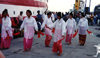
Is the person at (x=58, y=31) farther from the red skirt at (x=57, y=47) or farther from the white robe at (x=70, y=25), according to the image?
the white robe at (x=70, y=25)

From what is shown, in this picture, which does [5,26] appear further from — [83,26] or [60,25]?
[83,26]

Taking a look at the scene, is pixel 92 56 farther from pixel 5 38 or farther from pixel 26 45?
pixel 5 38

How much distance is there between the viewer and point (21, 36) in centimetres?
1312

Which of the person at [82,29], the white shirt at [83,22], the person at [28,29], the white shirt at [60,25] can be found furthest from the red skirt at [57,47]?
the white shirt at [83,22]

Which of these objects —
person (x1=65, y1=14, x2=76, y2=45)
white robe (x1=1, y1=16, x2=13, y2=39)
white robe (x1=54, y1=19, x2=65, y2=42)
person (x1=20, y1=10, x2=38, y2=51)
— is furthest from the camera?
person (x1=65, y1=14, x2=76, y2=45)

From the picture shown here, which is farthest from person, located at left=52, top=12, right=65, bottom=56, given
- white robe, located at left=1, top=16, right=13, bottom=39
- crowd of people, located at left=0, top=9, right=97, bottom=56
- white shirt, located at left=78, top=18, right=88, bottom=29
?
white shirt, located at left=78, top=18, right=88, bottom=29

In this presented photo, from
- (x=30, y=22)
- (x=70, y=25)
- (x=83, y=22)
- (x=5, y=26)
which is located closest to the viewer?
(x=30, y=22)

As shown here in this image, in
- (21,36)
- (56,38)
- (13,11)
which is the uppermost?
(13,11)

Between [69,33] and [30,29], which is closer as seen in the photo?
[30,29]

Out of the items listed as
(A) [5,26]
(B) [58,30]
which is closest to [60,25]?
(B) [58,30]

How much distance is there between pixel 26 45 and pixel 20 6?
20.6ft

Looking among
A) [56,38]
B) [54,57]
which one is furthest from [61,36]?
[54,57]

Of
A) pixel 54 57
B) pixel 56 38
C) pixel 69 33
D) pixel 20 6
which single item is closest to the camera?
pixel 54 57

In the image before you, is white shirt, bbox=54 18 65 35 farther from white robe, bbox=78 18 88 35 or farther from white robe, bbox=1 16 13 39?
white robe, bbox=78 18 88 35
